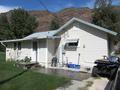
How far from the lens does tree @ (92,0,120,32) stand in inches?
1524

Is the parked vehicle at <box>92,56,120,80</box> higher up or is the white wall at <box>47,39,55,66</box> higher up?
the white wall at <box>47,39,55,66</box>

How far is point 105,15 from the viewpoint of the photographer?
131 ft

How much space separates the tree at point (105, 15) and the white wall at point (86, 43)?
2109 centimetres

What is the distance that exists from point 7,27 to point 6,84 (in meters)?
35.4

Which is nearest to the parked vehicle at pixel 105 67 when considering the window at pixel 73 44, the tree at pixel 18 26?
the window at pixel 73 44

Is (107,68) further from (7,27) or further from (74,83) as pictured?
(7,27)

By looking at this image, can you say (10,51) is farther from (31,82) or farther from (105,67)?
(105,67)

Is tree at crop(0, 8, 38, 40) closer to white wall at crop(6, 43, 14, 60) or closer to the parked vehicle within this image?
white wall at crop(6, 43, 14, 60)

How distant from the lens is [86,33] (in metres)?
17.4

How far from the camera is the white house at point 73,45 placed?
16.5 meters

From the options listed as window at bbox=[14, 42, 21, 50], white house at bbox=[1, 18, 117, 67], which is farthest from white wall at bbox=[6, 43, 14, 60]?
white house at bbox=[1, 18, 117, 67]

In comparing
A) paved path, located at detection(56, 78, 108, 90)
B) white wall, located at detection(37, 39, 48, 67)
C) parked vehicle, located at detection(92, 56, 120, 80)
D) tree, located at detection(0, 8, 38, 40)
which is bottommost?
paved path, located at detection(56, 78, 108, 90)

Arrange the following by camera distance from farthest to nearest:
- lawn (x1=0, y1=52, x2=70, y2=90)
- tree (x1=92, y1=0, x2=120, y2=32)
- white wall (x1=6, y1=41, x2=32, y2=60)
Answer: tree (x1=92, y1=0, x2=120, y2=32)
white wall (x1=6, y1=41, x2=32, y2=60)
lawn (x1=0, y1=52, x2=70, y2=90)

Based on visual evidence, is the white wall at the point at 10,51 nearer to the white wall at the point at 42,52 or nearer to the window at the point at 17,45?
the window at the point at 17,45
